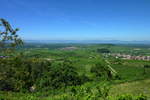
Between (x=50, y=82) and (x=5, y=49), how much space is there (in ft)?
97.1

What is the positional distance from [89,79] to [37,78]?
1376cm

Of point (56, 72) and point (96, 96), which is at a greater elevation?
point (96, 96)

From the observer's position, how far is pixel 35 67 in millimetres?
38250

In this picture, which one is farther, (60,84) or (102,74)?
(102,74)

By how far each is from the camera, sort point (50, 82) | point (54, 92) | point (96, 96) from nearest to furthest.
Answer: point (96, 96) < point (54, 92) < point (50, 82)

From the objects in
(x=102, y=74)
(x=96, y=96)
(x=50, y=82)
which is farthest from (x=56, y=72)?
(x=96, y=96)

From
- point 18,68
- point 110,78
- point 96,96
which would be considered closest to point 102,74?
point 110,78

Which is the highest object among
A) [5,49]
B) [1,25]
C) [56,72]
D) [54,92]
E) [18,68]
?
[1,25]

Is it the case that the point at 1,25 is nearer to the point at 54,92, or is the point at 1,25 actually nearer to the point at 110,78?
the point at 54,92

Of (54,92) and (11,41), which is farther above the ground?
(11,41)

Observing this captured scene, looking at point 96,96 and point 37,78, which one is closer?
point 96,96

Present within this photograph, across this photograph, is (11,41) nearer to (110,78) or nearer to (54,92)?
A: (54,92)

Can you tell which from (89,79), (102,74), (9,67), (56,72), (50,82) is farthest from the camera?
(102,74)

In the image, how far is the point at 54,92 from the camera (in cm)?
3197
